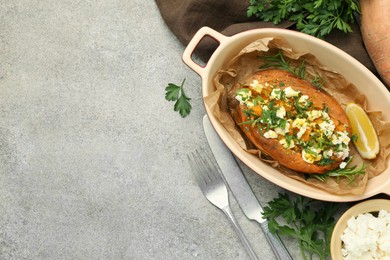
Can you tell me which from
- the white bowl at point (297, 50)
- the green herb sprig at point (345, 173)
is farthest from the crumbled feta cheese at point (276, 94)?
the green herb sprig at point (345, 173)

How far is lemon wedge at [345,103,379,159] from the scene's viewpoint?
6.94ft

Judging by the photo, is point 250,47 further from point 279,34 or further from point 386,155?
point 386,155

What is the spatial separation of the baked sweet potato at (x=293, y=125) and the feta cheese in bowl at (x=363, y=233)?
0.20m

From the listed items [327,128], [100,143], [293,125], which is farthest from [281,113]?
[100,143]

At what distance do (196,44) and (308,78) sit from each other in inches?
20.1

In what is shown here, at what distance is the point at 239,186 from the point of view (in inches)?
86.5

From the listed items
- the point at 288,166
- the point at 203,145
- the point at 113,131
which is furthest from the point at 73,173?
the point at 288,166

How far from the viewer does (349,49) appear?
222 centimetres

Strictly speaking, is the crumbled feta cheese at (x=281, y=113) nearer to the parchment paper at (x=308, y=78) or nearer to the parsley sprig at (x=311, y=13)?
the parchment paper at (x=308, y=78)

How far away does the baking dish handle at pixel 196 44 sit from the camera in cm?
206

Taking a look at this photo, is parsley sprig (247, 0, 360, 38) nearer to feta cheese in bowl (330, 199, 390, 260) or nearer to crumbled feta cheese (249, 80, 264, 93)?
crumbled feta cheese (249, 80, 264, 93)

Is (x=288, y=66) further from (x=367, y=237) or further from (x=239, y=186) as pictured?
(x=367, y=237)

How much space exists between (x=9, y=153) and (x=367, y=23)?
1546 mm

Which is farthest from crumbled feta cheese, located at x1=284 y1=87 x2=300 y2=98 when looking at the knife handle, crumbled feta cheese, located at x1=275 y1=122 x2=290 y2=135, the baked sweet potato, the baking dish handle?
the knife handle
